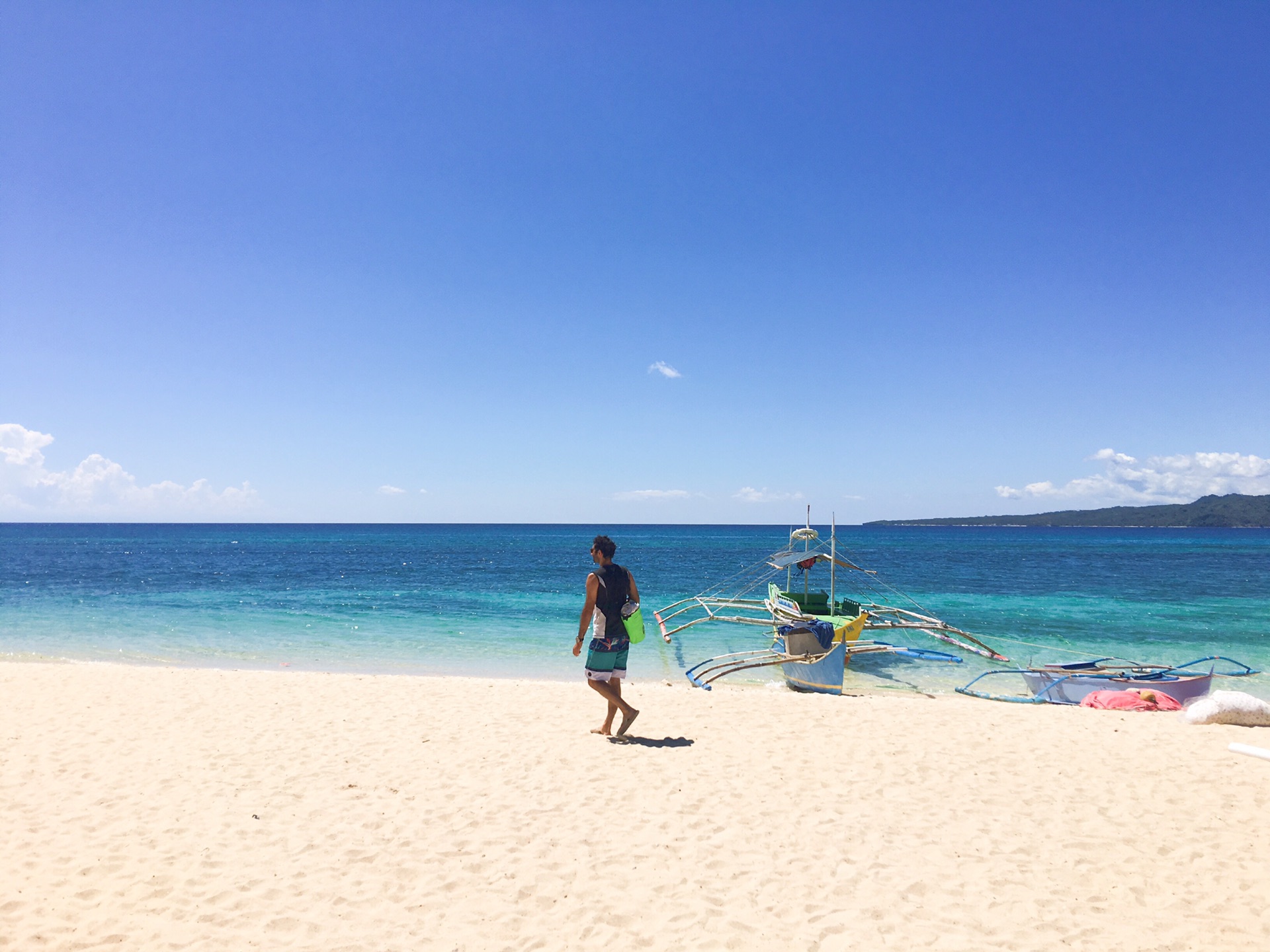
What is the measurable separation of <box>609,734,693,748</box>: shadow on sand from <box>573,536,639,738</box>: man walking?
65 centimetres

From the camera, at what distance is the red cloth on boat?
11.1 metres

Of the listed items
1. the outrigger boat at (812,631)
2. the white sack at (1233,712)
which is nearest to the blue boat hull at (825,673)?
the outrigger boat at (812,631)

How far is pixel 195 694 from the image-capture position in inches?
400

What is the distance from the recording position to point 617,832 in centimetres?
549

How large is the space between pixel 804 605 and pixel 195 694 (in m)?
15.9

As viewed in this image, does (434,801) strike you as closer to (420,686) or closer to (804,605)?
(420,686)

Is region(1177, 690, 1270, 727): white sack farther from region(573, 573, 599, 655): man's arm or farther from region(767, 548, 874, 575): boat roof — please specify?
region(573, 573, 599, 655): man's arm

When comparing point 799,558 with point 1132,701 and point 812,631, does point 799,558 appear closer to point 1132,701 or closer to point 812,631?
point 812,631

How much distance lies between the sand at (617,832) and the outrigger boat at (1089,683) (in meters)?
3.16

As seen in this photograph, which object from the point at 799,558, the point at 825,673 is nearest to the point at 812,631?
the point at 825,673

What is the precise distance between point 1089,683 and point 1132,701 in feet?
4.39

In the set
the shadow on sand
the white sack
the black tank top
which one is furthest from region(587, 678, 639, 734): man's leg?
the white sack

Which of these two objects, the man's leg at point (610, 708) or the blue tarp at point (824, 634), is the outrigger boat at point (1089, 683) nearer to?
the blue tarp at point (824, 634)

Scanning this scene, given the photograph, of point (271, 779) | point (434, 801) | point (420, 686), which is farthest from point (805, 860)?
point (420, 686)
